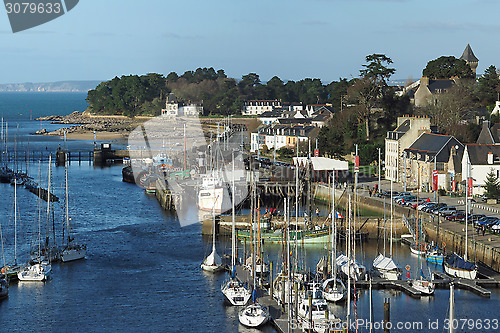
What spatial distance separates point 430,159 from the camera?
53.0m

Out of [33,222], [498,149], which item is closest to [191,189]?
[33,222]

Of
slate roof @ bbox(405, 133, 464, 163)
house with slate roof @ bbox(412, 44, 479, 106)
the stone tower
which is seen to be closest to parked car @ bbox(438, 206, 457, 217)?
slate roof @ bbox(405, 133, 464, 163)

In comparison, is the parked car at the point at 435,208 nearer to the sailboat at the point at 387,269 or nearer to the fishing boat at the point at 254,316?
the sailboat at the point at 387,269

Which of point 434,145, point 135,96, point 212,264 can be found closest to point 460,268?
point 212,264

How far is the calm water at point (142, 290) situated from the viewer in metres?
30.1

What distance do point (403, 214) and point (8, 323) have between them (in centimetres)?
2367

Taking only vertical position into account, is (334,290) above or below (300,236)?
below

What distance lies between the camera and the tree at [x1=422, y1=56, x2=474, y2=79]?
8650 centimetres

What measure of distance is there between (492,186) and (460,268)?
1483cm

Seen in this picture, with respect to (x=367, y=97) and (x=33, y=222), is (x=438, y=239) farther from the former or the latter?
(x=367, y=97)

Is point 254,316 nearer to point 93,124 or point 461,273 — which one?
point 461,273

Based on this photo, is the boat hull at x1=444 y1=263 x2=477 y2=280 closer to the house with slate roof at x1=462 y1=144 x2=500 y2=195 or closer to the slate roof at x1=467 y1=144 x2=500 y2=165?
the house with slate roof at x1=462 y1=144 x2=500 y2=195

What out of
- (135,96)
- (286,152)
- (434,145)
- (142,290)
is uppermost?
(135,96)

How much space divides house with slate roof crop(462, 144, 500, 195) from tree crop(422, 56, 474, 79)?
3711 cm
